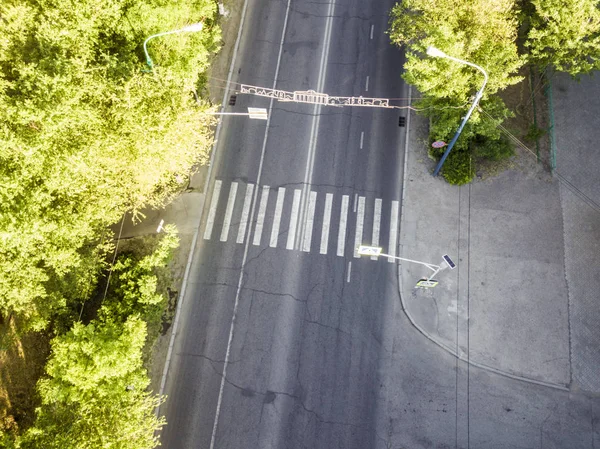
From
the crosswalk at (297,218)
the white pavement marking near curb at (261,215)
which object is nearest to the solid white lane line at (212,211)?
the crosswalk at (297,218)

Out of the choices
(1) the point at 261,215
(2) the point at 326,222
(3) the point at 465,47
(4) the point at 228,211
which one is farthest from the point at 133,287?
(3) the point at 465,47

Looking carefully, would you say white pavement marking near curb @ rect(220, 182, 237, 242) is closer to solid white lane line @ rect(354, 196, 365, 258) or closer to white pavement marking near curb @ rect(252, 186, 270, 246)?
white pavement marking near curb @ rect(252, 186, 270, 246)

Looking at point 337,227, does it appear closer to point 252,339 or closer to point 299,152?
point 299,152

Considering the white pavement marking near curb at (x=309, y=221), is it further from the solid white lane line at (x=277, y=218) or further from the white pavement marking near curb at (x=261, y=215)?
the white pavement marking near curb at (x=261, y=215)

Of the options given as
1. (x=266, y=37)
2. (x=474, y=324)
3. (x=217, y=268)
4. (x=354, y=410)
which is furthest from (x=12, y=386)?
(x=266, y=37)

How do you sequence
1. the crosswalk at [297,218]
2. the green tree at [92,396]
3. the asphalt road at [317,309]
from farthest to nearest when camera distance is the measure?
the crosswalk at [297,218] < the asphalt road at [317,309] < the green tree at [92,396]

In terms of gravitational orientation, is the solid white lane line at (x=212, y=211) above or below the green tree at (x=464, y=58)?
below

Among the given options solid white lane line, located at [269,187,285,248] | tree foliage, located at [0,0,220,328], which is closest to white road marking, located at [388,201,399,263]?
solid white lane line, located at [269,187,285,248]
